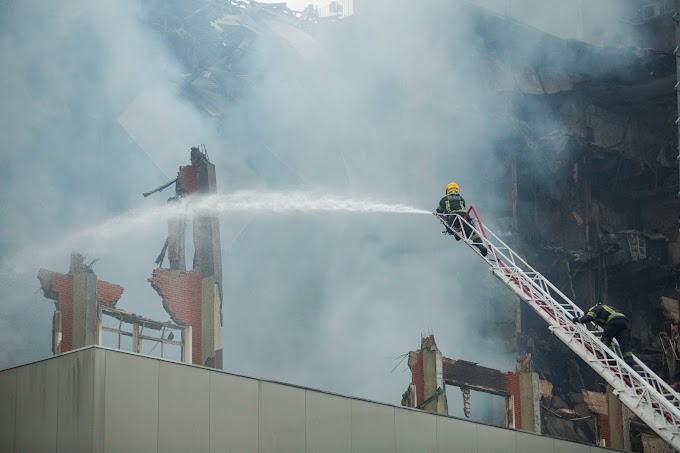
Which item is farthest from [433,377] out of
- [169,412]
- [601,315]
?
[169,412]

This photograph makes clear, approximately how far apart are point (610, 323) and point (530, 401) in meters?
11.6

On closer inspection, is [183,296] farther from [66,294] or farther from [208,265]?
[66,294]

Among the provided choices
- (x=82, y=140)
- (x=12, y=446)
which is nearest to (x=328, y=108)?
(x=82, y=140)

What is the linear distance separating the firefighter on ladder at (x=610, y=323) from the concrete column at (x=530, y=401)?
1099cm

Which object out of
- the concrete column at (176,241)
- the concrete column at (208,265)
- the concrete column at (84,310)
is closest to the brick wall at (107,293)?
the concrete column at (84,310)

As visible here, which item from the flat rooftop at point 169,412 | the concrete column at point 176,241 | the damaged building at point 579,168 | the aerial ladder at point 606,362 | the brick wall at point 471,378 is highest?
the damaged building at point 579,168

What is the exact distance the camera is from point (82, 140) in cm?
3158

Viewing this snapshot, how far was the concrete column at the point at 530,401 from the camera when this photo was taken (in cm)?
2733

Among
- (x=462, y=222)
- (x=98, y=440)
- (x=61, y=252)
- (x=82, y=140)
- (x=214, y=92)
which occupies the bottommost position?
(x=98, y=440)

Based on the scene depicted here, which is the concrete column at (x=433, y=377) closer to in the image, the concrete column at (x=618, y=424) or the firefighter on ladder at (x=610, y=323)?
the concrete column at (x=618, y=424)

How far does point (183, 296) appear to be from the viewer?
2633 centimetres

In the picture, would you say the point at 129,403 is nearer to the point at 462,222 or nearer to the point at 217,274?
the point at 462,222

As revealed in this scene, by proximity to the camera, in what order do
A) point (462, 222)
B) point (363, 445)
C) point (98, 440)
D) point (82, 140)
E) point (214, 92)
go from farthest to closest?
1. point (214, 92)
2. point (82, 140)
3. point (462, 222)
4. point (363, 445)
5. point (98, 440)

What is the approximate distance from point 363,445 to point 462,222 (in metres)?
4.92
